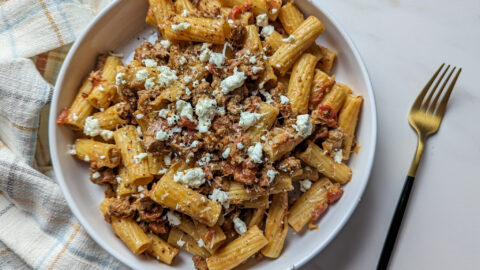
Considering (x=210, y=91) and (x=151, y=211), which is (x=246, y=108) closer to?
(x=210, y=91)

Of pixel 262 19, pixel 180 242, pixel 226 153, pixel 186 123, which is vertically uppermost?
pixel 262 19

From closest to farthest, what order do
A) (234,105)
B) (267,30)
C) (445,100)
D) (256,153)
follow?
1. (256,153)
2. (234,105)
3. (267,30)
4. (445,100)

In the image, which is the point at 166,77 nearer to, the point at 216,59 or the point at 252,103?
the point at 216,59

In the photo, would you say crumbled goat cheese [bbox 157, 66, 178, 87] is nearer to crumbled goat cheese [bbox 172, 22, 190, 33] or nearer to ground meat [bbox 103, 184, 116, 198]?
Answer: crumbled goat cheese [bbox 172, 22, 190, 33]

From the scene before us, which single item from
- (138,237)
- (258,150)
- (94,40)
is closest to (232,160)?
(258,150)

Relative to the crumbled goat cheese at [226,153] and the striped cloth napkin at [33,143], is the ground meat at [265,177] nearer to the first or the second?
the crumbled goat cheese at [226,153]

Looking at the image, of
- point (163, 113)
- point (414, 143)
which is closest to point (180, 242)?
point (163, 113)

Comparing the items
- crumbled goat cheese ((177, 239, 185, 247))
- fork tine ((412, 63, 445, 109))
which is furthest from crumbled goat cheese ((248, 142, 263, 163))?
fork tine ((412, 63, 445, 109))
